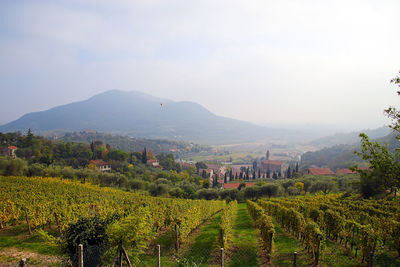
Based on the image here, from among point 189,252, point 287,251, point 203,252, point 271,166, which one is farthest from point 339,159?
point 189,252

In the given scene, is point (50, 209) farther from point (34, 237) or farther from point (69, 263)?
point (69, 263)

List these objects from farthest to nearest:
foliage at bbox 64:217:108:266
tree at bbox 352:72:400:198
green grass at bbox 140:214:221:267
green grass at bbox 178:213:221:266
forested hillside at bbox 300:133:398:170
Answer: forested hillside at bbox 300:133:398:170
green grass at bbox 178:213:221:266
green grass at bbox 140:214:221:267
tree at bbox 352:72:400:198
foliage at bbox 64:217:108:266

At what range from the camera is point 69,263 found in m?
7.09

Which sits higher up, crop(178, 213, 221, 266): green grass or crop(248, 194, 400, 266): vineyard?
crop(248, 194, 400, 266): vineyard

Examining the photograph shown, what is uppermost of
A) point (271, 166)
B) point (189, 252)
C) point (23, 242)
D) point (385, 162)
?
point (385, 162)

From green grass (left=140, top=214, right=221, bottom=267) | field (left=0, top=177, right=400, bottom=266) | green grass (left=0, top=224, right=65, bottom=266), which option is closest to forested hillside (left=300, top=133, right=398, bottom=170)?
field (left=0, top=177, right=400, bottom=266)

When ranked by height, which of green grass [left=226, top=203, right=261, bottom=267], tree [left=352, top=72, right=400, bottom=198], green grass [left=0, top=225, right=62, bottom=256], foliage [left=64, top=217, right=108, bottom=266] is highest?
tree [left=352, top=72, right=400, bottom=198]

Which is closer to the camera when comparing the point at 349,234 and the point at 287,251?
the point at 287,251

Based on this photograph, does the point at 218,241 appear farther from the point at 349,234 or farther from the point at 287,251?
the point at 349,234

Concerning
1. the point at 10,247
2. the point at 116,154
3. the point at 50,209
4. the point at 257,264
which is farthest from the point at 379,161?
the point at 116,154

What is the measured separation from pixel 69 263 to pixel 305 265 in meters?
9.52

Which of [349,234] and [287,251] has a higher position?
[349,234]

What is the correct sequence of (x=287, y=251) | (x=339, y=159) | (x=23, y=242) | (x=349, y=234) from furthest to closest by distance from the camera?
(x=339, y=159) < (x=23, y=242) < (x=349, y=234) < (x=287, y=251)

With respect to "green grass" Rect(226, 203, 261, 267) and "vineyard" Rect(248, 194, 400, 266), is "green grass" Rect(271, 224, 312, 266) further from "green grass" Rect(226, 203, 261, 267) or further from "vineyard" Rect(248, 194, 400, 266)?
"green grass" Rect(226, 203, 261, 267)
